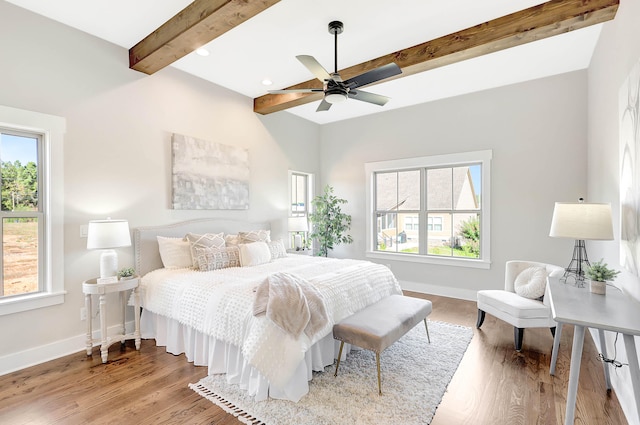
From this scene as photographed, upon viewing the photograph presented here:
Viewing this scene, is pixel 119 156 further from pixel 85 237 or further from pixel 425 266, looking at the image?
pixel 425 266

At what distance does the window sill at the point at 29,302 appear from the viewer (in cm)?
263

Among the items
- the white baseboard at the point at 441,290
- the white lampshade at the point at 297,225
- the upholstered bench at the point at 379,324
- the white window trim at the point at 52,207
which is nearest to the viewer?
the upholstered bench at the point at 379,324

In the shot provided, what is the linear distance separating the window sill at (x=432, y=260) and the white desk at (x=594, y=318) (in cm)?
270

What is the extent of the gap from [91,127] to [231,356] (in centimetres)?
268

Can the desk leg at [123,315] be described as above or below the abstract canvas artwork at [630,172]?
below

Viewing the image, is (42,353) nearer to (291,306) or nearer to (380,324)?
(291,306)

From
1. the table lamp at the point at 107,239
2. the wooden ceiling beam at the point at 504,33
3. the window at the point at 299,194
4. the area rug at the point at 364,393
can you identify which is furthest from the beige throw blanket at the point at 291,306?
the window at the point at 299,194

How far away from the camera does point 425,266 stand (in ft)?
17.1

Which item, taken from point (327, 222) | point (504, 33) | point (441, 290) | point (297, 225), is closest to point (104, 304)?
point (297, 225)

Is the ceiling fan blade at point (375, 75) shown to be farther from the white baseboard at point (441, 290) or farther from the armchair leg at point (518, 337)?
the white baseboard at point (441, 290)

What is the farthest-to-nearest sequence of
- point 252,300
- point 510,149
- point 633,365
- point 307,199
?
point 307,199
point 510,149
point 252,300
point 633,365

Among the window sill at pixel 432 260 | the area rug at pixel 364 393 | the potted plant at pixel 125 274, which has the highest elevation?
the potted plant at pixel 125 274

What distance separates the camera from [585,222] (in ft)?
7.47

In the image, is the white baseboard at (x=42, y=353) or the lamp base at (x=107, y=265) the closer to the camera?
the white baseboard at (x=42, y=353)
